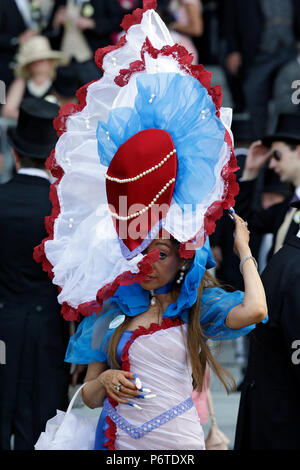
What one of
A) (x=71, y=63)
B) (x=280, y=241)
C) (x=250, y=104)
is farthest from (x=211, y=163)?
(x=250, y=104)

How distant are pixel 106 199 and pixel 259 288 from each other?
2.19ft

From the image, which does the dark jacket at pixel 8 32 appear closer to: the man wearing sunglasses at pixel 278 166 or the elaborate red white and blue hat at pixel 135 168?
the man wearing sunglasses at pixel 278 166

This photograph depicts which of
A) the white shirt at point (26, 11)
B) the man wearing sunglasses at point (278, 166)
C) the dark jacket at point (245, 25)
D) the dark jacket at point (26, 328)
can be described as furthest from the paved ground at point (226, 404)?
the white shirt at point (26, 11)

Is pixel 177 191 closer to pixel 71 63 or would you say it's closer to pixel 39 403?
pixel 39 403

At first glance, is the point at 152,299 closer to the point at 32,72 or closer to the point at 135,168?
the point at 135,168

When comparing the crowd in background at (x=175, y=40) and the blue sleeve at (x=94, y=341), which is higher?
the blue sleeve at (x=94, y=341)

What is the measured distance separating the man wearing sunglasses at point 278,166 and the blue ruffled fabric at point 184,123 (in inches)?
75.3

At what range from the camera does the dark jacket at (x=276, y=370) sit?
332 cm

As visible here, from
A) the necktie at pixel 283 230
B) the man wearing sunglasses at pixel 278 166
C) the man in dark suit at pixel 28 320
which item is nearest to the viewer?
the man in dark suit at pixel 28 320

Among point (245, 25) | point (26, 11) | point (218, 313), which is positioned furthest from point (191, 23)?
point (218, 313)

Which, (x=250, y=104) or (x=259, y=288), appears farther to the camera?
(x=250, y=104)

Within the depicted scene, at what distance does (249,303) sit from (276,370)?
0.92 meters

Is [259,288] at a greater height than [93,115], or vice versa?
[93,115]

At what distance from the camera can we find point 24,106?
14.7 feet
